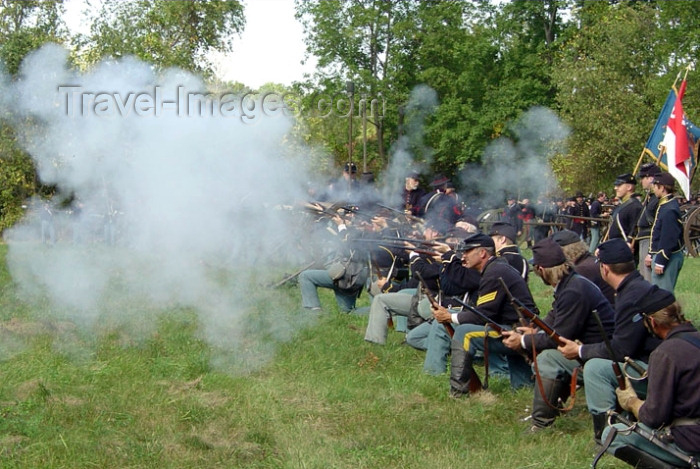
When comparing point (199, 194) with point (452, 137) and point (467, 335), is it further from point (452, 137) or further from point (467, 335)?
point (452, 137)

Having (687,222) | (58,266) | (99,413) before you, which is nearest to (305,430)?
(99,413)

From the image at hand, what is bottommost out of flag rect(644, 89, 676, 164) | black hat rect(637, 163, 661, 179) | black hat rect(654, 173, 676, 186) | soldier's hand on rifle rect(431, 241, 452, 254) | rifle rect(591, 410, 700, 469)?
rifle rect(591, 410, 700, 469)

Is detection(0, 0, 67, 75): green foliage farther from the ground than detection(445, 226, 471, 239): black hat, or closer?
farther from the ground

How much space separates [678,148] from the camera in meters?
11.8

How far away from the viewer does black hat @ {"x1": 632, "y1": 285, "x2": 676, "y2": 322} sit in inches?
173

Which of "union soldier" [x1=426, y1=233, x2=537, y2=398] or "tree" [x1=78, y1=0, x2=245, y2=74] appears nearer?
"union soldier" [x1=426, y1=233, x2=537, y2=398]

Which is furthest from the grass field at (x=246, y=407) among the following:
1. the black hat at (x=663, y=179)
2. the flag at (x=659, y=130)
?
the flag at (x=659, y=130)

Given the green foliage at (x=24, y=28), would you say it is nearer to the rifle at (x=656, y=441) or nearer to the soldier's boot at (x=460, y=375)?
the soldier's boot at (x=460, y=375)

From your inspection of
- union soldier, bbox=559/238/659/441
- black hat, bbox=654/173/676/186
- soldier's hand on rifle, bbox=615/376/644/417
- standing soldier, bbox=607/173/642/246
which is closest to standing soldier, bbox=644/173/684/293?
black hat, bbox=654/173/676/186

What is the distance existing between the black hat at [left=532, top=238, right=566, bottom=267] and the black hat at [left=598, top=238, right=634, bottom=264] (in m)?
0.55

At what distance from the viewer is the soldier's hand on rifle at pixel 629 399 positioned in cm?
466

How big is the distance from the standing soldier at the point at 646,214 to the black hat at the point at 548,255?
4260mm

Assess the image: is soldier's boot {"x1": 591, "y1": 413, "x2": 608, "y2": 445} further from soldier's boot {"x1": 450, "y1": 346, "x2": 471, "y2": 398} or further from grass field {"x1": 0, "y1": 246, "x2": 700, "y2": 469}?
soldier's boot {"x1": 450, "y1": 346, "x2": 471, "y2": 398}

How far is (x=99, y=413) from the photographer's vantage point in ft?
19.3
